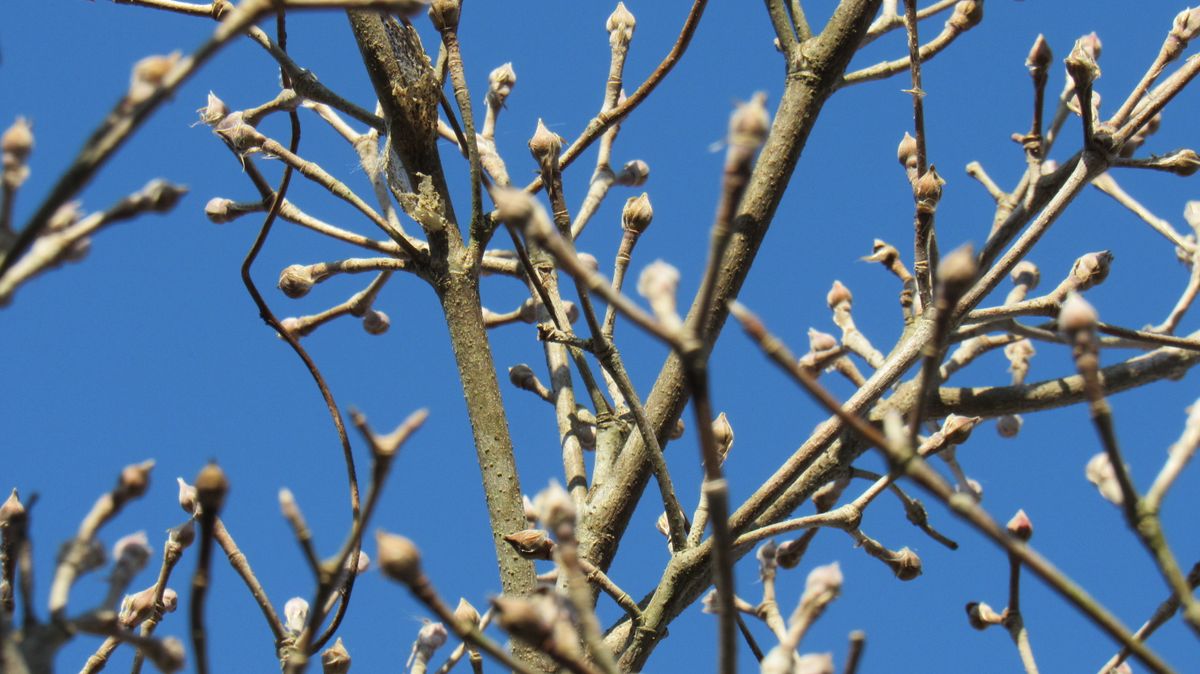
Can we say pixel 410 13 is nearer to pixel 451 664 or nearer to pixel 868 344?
pixel 451 664

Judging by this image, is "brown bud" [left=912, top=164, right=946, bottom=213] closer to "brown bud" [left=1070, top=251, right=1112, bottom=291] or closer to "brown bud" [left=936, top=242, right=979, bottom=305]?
"brown bud" [left=1070, top=251, right=1112, bottom=291]

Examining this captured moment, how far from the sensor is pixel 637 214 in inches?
125

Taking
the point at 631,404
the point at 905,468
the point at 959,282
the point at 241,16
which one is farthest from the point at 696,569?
the point at 241,16

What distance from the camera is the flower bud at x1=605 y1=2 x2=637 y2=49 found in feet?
12.1

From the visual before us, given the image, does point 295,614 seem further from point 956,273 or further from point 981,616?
point 956,273

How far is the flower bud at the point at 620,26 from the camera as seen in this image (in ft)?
12.1

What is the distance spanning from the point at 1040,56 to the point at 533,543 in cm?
173

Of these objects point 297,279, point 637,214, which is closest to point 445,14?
point 637,214

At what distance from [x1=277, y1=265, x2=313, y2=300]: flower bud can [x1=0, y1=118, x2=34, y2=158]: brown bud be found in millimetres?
1999

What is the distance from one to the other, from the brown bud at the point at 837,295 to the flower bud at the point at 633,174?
2.24ft

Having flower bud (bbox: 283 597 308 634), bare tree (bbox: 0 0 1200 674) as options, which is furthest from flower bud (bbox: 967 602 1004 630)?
flower bud (bbox: 283 597 308 634)

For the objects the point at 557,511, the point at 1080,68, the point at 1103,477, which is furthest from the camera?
the point at 1080,68

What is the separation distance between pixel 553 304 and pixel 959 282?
173 centimetres

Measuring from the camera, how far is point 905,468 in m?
1.39
